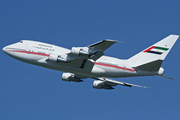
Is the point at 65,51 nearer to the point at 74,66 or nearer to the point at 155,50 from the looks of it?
the point at 74,66

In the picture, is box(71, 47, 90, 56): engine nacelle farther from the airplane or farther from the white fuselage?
the white fuselage

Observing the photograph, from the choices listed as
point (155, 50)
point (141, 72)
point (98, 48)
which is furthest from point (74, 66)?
point (155, 50)

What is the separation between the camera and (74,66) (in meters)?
48.5

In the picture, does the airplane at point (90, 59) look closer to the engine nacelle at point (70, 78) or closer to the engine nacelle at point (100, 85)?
the engine nacelle at point (70, 78)

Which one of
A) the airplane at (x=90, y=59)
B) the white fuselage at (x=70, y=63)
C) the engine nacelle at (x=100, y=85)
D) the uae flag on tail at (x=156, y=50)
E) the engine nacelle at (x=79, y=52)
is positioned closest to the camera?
the engine nacelle at (x=79, y=52)

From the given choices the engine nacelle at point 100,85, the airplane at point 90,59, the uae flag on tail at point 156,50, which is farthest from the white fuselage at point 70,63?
the engine nacelle at point 100,85

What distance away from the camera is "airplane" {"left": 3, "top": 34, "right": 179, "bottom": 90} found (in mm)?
46719

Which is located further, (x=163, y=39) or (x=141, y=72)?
(x=163, y=39)

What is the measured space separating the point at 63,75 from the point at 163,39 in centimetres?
1911

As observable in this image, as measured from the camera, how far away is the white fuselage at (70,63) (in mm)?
48312

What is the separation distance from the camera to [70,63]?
157 ft

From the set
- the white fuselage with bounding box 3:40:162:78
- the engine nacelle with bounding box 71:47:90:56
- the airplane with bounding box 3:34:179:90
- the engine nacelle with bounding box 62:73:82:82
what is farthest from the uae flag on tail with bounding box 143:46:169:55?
the engine nacelle with bounding box 62:73:82:82

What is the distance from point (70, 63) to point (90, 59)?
3.22 meters

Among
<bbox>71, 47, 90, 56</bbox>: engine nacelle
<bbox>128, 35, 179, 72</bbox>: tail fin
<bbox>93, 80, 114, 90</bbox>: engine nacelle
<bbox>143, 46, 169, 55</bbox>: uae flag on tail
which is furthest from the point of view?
<bbox>93, 80, 114, 90</bbox>: engine nacelle
